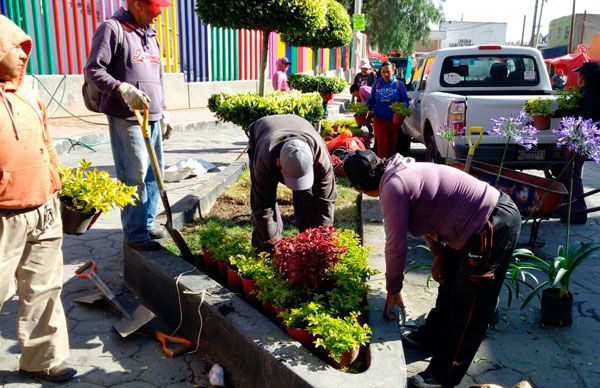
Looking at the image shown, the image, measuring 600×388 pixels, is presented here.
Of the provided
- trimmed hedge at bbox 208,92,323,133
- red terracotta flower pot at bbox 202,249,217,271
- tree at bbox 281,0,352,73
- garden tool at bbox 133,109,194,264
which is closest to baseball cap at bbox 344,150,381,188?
red terracotta flower pot at bbox 202,249,217,271

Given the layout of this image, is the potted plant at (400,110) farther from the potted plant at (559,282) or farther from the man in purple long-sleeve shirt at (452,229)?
the man in purple long-sleeve shirt at (452,229)

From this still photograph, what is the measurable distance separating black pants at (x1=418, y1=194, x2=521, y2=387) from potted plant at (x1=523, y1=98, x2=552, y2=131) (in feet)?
12.0

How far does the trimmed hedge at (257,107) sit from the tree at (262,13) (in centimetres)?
90

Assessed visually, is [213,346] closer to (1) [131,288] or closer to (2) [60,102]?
(1) [131,288]

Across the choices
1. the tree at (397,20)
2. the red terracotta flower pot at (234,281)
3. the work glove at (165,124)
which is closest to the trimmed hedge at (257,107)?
the work glove at (165,124)

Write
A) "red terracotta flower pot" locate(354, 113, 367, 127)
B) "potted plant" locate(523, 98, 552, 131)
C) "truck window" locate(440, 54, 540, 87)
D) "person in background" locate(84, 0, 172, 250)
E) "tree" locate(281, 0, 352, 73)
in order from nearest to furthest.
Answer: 1. "person in background" locate(84, 0, 172, 250)
2. "potted plant" locate(523, 98, 552, 131)
3. "truck window" locate(440, 54, 540, 87)
4. "red terracotta flower pot" locate(354, 113, 367, 127)
5. "tree" locate(281, 0, 352, 73)

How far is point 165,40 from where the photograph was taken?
14.0 m

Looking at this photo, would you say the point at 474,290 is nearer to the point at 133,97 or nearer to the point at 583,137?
the point at 583,137

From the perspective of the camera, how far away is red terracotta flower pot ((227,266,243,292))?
352 centimetres

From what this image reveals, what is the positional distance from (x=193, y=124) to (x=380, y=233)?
8.06m

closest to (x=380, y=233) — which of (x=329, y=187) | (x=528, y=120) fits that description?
(x=329, y=187)

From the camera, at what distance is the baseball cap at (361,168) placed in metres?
2.80

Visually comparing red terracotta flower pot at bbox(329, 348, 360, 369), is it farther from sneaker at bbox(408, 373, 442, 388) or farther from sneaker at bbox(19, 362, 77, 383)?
sneaker at bbox(19, 362, 77, 383)

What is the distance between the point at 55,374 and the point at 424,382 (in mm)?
→ 2047
